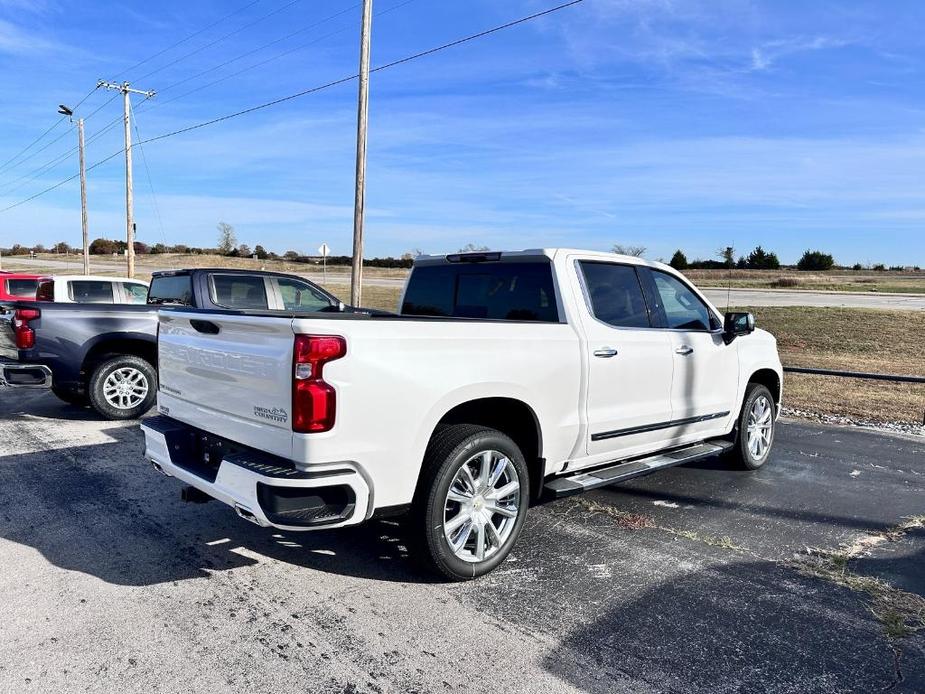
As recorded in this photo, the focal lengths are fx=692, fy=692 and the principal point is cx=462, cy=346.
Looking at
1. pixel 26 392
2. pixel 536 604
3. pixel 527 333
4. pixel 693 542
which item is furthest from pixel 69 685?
pixel 26 392

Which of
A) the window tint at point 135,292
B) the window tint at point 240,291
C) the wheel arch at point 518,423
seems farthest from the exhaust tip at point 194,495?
the window tint at point 135,292

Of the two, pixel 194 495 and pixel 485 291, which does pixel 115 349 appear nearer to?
pixel 194 495

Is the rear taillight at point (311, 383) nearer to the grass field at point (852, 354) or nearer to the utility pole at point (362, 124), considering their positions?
the grass field at point (852, 354)

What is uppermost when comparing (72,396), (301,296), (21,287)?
(301,296)

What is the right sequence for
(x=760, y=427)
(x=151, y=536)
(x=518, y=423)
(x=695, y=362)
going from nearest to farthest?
1. (x=518, y=423)
2. (x=151, y=536)
3. (x=695, y=362)
4. (x=760, y=427)

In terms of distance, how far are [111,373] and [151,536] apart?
435cm

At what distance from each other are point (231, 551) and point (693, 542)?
9.59 ft

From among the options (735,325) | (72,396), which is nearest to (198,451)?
(735,325)

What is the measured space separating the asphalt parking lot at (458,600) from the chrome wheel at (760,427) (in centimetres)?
75

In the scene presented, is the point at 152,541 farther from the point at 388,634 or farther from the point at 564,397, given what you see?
the point at 564,397

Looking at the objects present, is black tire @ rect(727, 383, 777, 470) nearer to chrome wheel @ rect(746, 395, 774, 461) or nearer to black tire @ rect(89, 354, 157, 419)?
chrome wheel @ rect(746, 395, 774, 461)

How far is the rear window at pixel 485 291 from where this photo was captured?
4641 mm

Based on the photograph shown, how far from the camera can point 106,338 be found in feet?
26.6

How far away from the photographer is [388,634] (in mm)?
3254
